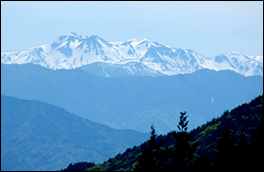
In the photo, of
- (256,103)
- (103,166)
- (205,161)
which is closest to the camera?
(205,161)

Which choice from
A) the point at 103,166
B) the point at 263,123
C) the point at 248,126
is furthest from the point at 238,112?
the point at 263,123

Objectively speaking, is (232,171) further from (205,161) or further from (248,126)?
(248,126)

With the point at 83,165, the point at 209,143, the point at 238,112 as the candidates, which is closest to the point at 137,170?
the point at 209,143

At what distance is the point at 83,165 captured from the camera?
190 meters

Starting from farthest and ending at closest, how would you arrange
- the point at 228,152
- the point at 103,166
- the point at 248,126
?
the point at 103,166
the point at 248,126
the point at 228,152

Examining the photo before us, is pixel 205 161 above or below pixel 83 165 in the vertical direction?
below

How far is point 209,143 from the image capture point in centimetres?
14050

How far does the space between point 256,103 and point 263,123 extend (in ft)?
370

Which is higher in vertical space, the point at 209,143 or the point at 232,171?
the point at 209,143

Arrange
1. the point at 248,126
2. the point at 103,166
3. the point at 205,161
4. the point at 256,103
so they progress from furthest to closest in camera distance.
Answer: the point at 103,166, the point at 256,103, the point at 248,126, the point at 205,161

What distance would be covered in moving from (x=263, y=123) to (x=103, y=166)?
424 ft

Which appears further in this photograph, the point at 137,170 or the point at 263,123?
the point at 263,123

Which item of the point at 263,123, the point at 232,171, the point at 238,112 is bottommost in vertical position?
the point at 232,171

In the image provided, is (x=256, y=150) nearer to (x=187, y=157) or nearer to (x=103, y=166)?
(x=187, y=157)
